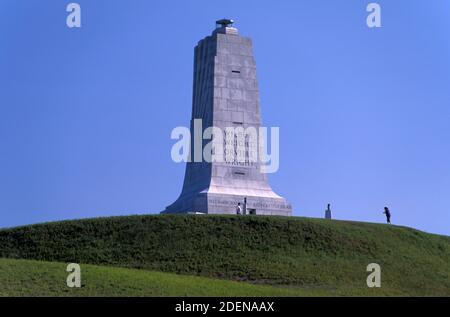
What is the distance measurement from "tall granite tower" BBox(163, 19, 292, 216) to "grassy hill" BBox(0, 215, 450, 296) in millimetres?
6334

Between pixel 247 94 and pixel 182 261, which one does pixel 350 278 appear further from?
pixel 247 94

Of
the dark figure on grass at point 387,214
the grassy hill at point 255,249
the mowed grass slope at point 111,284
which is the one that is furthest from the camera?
the dark figure on grass at point 387,214

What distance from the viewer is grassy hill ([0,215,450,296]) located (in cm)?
3697

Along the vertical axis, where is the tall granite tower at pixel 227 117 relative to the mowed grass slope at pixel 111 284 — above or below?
above

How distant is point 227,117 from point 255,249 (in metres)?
13.0

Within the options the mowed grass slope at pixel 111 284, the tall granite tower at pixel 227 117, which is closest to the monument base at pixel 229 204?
the tall granite tower at pixel 227 117

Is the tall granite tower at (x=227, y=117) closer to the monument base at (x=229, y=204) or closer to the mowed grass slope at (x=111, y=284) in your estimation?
the monument base at (x=229, y=204)

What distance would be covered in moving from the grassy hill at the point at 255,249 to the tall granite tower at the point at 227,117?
6.33 meters

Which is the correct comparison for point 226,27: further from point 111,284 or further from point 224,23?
point 111,284

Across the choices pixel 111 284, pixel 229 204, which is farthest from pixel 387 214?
pixel 111 284

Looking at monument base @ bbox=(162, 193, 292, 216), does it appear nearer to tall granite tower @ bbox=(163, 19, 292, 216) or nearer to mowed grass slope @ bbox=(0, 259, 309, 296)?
tall granite tower @ bbox=(163, 19, 292, 216)

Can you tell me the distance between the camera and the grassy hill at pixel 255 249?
36969 millimetres
